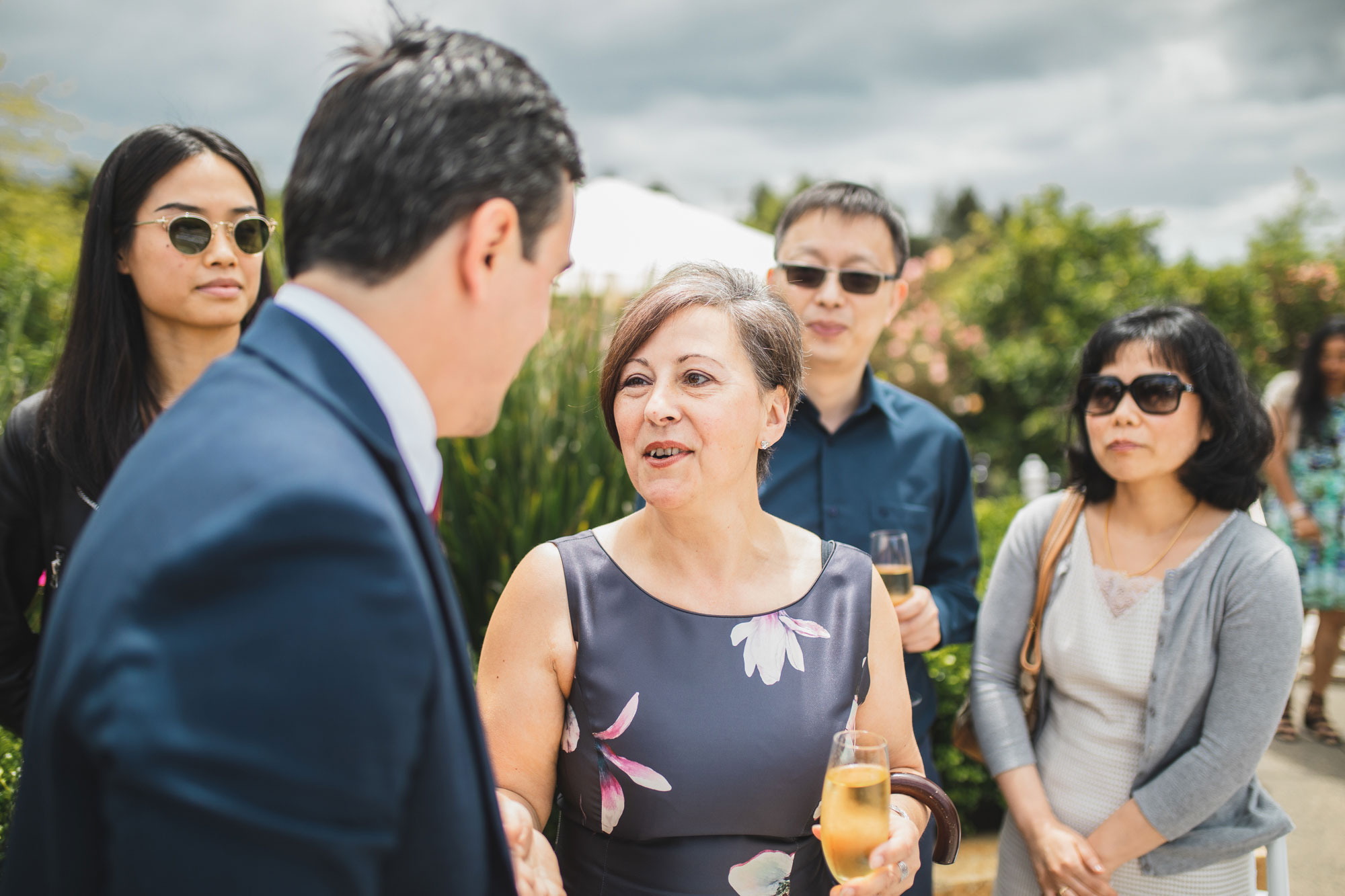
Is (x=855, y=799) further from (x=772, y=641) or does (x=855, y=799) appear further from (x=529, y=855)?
(x=529, y=855)

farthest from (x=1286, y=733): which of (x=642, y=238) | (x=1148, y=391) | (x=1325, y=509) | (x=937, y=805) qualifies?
(x=642, y=238)

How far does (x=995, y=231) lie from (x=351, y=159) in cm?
1749

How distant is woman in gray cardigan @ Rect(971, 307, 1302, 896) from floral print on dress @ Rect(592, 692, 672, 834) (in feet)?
4.74

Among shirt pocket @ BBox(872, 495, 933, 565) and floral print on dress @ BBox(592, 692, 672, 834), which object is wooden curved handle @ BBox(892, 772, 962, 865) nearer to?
floral print on dress @ BBox(592, 692, 672, 834)

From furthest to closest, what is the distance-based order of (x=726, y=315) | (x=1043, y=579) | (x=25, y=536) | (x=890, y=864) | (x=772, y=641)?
(x=1043, y=579) < (x=25, y=536) < (x=726, y=315) < (x=772, y=641) < (x=890, y=864)

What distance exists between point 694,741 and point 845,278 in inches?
70.1

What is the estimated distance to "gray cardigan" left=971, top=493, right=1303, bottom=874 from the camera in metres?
2.40

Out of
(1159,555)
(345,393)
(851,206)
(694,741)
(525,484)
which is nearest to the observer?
(345,393)

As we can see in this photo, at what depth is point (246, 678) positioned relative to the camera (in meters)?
0.83

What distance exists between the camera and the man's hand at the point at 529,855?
1484mm

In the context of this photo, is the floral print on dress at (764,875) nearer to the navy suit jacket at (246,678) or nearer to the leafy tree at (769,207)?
the navy suit jacket at (246,678)

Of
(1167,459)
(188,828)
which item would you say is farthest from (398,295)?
(1167,459)

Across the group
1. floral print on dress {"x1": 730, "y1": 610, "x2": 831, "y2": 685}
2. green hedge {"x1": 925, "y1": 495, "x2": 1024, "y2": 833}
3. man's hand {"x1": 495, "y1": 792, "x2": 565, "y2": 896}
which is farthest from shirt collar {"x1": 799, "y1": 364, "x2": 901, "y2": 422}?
man's hand {"x1": 495, "y1": 792, "x2": 565, "y2": 896}

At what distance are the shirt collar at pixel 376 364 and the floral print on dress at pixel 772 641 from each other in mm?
1034
